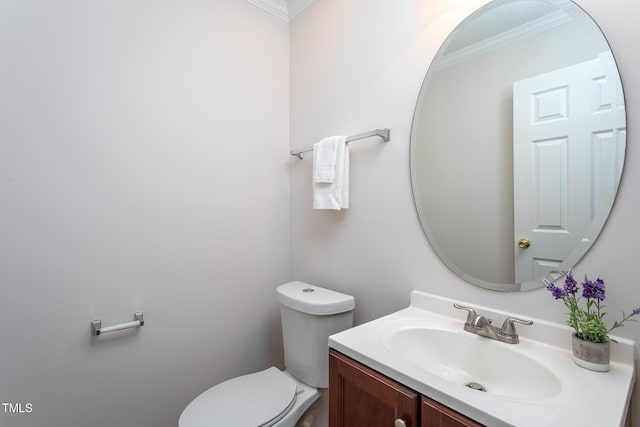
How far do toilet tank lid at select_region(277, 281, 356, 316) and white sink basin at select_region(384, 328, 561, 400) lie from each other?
36cm

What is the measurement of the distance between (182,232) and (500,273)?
54.1 inches

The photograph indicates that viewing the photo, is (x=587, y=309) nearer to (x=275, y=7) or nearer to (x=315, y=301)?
(x=315, y=301)

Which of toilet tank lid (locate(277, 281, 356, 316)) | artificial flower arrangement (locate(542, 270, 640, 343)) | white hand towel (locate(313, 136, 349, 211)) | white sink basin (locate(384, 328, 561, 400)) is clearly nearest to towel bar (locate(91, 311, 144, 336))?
toilet tank lid (locate(277, 281, 356, 316))

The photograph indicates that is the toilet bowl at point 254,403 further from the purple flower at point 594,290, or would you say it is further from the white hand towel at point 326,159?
the purple flower at point 594,290

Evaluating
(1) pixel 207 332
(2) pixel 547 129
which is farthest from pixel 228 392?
(2) pixel 547 129

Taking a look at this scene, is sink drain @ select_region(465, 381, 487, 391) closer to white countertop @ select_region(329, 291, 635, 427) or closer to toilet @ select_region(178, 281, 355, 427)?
white countertop @ select_region(329, 291, 635, 427)

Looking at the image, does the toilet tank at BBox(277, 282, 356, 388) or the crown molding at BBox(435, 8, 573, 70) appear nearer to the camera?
the crown molding at BBox(435, 8, 573, 70)

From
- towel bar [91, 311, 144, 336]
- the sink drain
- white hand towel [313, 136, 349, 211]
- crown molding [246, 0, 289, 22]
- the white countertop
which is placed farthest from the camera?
crown molding [246, 0, 289, 22]

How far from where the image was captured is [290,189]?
1.84 m

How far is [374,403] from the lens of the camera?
774mm

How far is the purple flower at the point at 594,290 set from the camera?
721 mm

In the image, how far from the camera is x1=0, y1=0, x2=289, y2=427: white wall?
42.4 inches

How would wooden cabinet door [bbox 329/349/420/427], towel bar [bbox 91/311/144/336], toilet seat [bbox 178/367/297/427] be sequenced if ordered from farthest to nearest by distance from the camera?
towel bar [bbox 91/311/144/336], toilet seat [bbox 178/367/297/427], wooden cabinet door [bbox 329/349/420/427]

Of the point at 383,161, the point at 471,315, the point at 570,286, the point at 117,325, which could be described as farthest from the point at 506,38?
the point at 117,325
